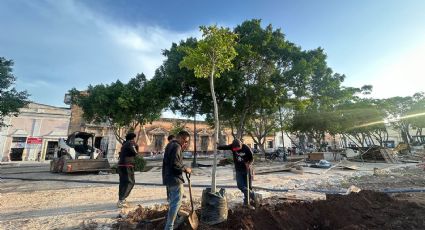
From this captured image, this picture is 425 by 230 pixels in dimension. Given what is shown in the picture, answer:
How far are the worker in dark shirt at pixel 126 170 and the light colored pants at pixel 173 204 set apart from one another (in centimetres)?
258

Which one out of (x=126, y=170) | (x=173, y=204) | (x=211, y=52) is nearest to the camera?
(x=173, y=204)

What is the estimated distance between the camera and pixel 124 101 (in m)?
15.2

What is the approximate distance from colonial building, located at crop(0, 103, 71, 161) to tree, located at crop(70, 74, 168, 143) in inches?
631

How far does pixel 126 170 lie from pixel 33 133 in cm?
2980

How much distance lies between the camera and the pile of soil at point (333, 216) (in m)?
4.51

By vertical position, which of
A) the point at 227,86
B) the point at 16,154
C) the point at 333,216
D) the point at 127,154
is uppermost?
the point at 227,86

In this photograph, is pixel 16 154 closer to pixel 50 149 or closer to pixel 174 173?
pixel 50 149

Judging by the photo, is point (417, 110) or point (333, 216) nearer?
point (333, 216)

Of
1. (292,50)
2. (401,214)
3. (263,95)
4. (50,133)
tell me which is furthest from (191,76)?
(50,133)

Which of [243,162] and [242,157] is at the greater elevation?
[242,157]

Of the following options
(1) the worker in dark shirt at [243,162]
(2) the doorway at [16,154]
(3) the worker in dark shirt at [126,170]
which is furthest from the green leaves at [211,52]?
(2) the doorway at [16,154]

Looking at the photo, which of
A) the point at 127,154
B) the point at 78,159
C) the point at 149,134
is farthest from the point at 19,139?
the point at 127,154

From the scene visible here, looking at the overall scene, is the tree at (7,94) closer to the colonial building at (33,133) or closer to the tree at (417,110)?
the colonial building at (33,133)

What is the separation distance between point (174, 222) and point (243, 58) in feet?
40.0
